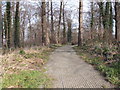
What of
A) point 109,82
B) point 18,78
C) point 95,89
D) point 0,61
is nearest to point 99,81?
point 109,82

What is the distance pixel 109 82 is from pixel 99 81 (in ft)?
1.06

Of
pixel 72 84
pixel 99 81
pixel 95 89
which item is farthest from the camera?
pixel 99 81

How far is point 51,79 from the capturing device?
521cm

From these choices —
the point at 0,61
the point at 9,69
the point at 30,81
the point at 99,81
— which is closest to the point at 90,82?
the point at 99,81

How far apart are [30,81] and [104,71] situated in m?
2.95

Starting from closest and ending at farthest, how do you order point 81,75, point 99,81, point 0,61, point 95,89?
point 95,89 → point 99,81 → point 81,75 → point 0,61

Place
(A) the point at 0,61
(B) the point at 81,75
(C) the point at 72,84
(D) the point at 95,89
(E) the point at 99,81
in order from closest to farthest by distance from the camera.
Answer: (D) the point at 95,89 → (C) the point at 72,84 → (E) the point at 99,81 → (B) the point at 81,75 → (A) the point at 0,61

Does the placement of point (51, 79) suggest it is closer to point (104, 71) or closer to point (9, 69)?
point (9, 69)

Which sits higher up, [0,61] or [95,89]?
[0,61]

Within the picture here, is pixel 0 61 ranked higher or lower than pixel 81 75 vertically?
higher

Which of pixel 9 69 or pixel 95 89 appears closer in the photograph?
pixel 95 89

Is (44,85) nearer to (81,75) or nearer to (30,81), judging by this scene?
(30,81)

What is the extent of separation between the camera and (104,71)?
235 inches

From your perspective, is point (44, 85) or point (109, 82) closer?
point (44, 85)
